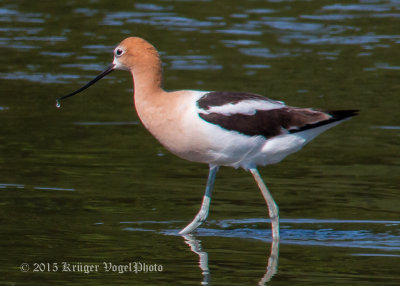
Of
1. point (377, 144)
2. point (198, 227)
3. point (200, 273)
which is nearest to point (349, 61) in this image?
point (377, 144)

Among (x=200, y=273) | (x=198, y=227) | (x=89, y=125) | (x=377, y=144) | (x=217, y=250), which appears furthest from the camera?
(x=89, y=125)

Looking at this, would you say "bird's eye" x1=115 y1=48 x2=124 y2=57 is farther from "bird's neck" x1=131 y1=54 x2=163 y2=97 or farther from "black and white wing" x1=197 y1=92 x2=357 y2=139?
"black and white wing" x1=197 y1=92 x2=357 y2=139

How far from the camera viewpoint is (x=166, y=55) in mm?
17875

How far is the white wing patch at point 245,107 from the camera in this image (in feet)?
28.8

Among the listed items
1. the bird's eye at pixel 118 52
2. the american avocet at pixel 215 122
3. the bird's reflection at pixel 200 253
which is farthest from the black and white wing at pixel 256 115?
the bird's reflection at pixel 200 253

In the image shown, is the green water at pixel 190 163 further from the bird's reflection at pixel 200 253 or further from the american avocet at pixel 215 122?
the american avocet at pixel 215 122

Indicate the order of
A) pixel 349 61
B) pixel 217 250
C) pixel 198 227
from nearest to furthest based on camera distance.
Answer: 1. pixel 217 250
2. pixel 198 227
3. pixel 349 61

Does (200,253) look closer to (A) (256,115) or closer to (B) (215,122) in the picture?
(B) (215,122)

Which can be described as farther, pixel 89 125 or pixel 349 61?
pixel 349 61

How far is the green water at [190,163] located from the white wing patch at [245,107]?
107cm

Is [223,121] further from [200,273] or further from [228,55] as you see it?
[228,55]

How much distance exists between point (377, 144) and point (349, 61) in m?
5.21

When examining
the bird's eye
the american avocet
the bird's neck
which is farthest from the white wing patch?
the bird's eye

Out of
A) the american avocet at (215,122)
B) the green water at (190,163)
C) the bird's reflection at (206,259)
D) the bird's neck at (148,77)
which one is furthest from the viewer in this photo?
the bird's neck at (148,77)
